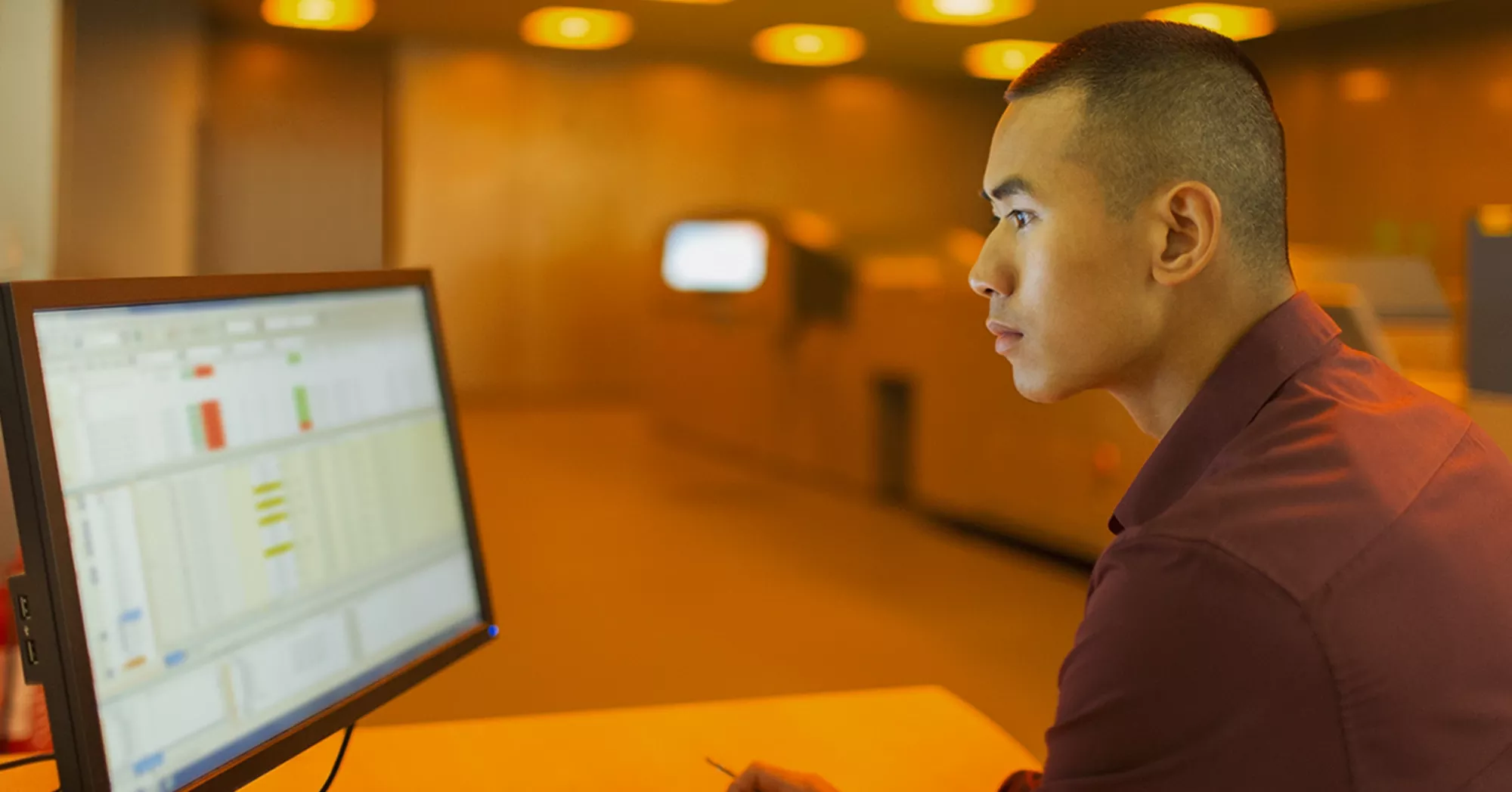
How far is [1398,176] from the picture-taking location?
30.0 feet

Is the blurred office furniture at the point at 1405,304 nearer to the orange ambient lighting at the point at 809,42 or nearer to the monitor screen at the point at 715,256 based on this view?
the monitor screen at the point at 715,256

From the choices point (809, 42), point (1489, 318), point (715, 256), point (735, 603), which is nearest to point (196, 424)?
point (1489, 318)

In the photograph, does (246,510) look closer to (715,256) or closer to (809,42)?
(715,256)

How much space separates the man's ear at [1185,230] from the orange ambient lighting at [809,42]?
8541 millimetres

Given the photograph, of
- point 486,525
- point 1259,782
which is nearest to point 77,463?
point 1259,782

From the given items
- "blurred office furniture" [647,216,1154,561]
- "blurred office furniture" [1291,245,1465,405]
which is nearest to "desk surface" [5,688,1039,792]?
"blurred office furniture" [1291,245,1465,405]

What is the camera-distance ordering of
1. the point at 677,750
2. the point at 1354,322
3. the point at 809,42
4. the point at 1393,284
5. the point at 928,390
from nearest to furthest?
the point at 677,750 < the point at 1354,322 < the point at 1393,284 < the point at 928,390 < the point at 809,42

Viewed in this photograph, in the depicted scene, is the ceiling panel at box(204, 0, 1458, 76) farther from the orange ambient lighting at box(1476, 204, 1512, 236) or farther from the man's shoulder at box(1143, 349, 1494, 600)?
the man's shoulder at box(1143, 349, 1494, 600)

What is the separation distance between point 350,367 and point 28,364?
334 mm

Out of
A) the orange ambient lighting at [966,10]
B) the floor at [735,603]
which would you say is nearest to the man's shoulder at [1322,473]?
the floor at [735,603]

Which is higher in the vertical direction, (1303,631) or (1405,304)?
(1303,631)

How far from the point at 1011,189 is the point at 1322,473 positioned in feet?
1.09

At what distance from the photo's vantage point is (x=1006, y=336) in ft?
3.60

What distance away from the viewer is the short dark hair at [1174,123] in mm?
1024
